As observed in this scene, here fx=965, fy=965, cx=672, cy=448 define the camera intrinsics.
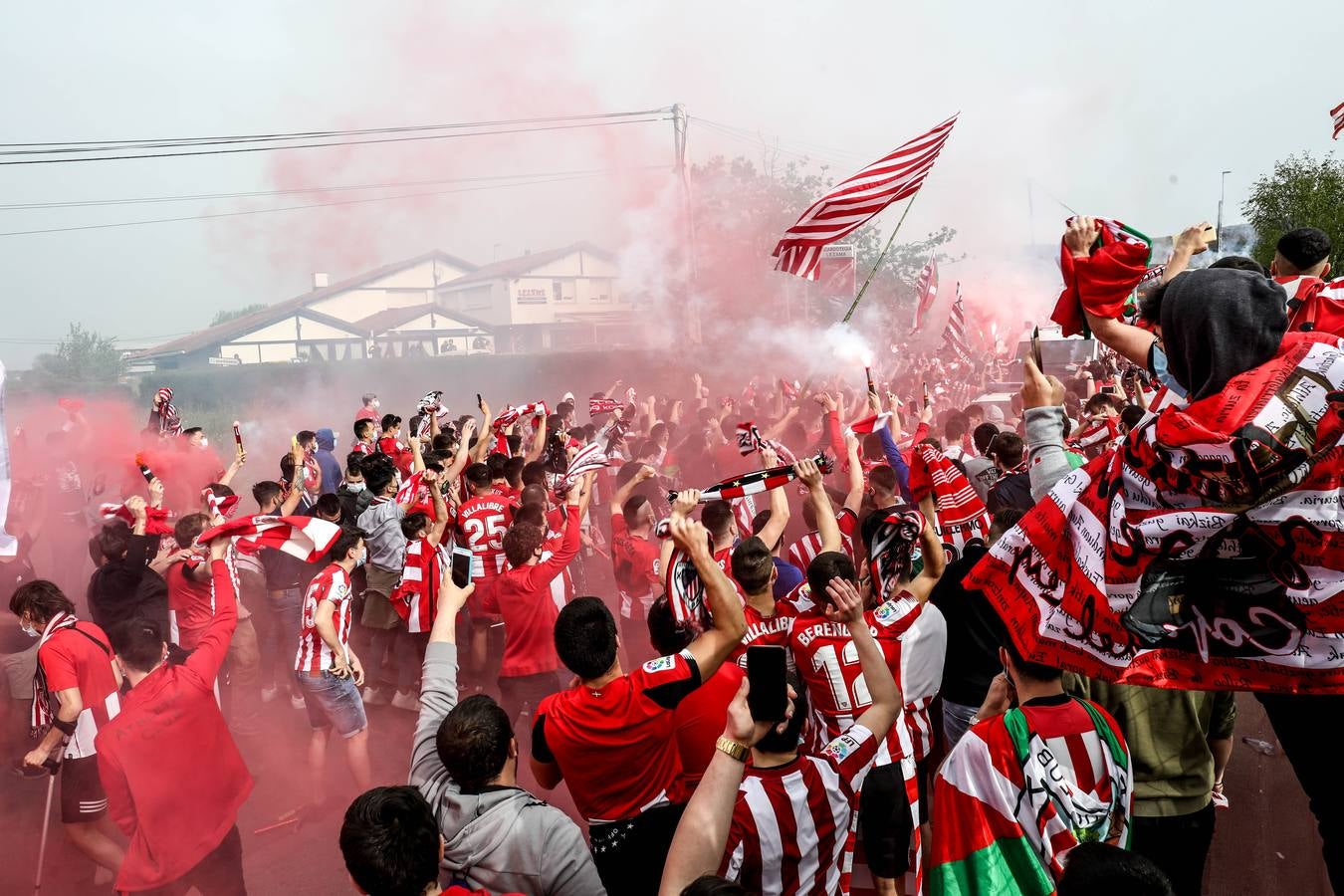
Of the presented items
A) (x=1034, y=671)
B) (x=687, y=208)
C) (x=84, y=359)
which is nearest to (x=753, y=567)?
(x=1034, y=671)

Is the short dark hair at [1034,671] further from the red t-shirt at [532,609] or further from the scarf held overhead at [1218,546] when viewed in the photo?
the red t-shirt at [532,609]

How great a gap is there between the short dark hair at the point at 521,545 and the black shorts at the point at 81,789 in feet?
8.50

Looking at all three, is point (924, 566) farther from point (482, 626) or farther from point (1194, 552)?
point (482, 626)

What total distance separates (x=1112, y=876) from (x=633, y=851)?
1890 millimetres

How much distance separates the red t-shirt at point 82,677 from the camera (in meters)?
5.09

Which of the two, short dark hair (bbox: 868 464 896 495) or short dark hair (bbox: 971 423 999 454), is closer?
short dark hair (bbox: 868 464 896 495)

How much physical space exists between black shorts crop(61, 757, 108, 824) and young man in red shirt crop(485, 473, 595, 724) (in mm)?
2401

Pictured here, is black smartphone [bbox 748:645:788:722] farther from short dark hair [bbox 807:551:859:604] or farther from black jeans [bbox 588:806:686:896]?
short dark hair [bbox 807:551:859:604]

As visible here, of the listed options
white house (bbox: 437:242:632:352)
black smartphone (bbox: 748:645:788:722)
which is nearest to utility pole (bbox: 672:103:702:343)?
white house (bbox: 437:242:632:352)

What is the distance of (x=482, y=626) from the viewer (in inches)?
305

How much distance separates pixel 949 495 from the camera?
499 cm

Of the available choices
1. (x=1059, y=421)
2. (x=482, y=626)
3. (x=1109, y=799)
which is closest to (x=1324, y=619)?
(x=1109, y=799)

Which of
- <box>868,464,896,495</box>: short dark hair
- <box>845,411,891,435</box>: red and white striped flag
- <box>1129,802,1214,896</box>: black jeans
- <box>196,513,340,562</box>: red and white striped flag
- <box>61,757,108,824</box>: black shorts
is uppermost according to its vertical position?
<box>845,411,891,435</box>: red and white striped flag

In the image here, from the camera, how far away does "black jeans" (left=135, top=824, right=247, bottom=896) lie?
443cm
